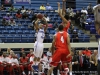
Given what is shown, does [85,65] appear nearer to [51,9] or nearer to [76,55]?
[76,55]

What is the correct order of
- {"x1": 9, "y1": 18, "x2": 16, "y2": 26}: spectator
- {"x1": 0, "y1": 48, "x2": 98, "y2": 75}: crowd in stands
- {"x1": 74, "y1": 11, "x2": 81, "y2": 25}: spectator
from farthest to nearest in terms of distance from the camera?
{"x1": 74, "y1": 11, "x2": 81, "y2": 25}: spectator → {"x1": 9, "y1": 18, "x2": 16, "y2": 26}: spectator → {"x1": 0, "y1": 48, "x2": 98, "y2": 75}: crowd in stands

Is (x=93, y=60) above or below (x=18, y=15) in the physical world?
below

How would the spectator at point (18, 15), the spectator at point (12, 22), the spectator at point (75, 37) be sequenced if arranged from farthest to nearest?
the spectator at point (18, 15)
the spectator at point (12, 22)
the spectator at point (75, 37)

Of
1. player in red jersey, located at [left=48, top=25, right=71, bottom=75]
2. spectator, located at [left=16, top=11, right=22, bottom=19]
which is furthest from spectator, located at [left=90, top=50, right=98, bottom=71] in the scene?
spectator, located at [left=16, top=11, right=22, bottom=19]

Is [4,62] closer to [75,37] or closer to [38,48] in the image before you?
[38,48]

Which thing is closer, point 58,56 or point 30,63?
point 58,56

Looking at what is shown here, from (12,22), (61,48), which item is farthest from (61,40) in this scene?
(12,22)

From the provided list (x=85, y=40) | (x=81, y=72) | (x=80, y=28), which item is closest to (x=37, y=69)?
(x=81, y=72)

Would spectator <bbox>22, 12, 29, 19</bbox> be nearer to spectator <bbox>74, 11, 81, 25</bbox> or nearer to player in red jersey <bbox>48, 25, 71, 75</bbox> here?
spectator <bbox>74, 11, 81, 25</bbox>

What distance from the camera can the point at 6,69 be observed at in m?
15.2

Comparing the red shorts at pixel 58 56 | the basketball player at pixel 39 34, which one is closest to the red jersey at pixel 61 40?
the red shorts at pixel 58 56

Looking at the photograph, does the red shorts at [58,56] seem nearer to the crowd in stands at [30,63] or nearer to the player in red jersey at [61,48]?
the player in red jersey at [61,48]

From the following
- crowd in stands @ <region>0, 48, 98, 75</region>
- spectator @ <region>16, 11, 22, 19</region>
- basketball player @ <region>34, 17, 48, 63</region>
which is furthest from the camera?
spectator @ <region>16, 11, 22, 19</region>

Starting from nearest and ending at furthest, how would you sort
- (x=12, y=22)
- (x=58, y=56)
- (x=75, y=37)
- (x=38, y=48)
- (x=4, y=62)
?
(x=58, y=56), (x=38, y=48), (x=4, y=62), (x=75, y=37), (x=12, y=22)
